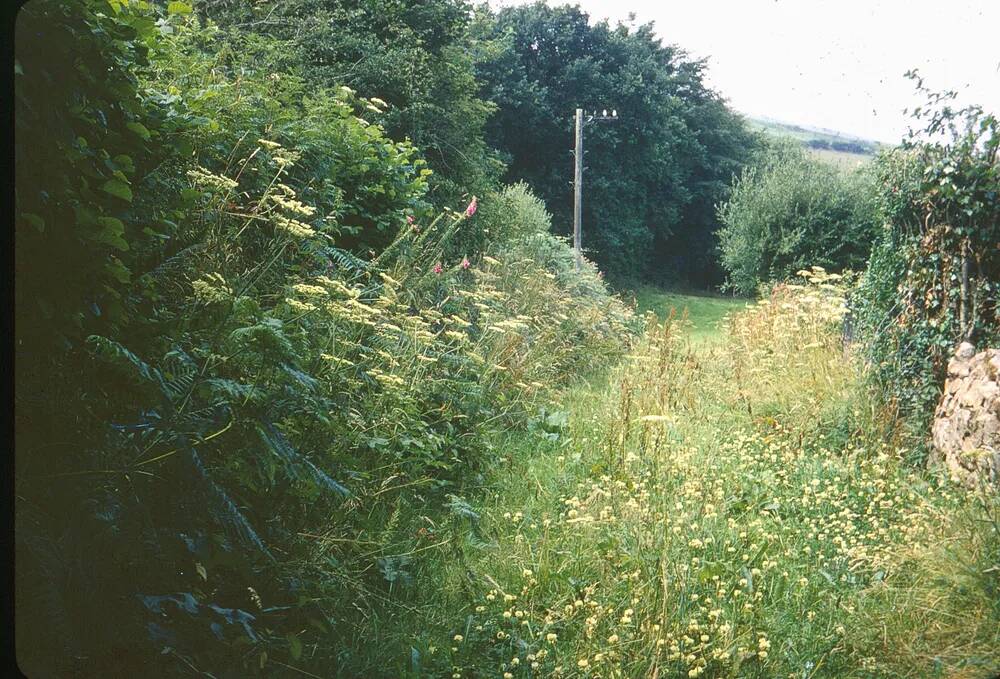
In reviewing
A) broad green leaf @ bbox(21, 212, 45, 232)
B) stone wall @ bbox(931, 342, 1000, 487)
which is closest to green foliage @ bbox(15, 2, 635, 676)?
broad green leaf @ bbox(21, 212, 45, 232)

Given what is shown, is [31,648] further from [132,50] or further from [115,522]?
[132,50]

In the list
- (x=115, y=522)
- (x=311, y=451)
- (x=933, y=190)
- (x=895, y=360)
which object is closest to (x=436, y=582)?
(x=311, y=451)

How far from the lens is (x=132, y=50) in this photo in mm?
2924

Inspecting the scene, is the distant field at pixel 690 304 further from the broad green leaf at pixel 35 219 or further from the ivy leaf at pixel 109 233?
the broad green leaf at pixel 35 219

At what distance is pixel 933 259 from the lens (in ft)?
17.6

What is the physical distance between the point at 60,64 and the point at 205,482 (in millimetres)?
1158

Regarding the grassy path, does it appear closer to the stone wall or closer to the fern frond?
the stone wall

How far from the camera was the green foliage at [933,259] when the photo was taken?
5.15 m

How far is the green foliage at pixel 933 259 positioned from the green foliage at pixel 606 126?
984 centimetres

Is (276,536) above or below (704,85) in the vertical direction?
below

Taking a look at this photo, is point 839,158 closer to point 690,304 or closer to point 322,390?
point 690,304

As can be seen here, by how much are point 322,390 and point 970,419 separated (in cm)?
381

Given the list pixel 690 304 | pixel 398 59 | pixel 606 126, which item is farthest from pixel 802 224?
pixel 398 59

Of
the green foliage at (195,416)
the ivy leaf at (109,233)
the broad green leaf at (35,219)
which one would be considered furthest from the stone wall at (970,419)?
the broad green leaf at (35,219)
